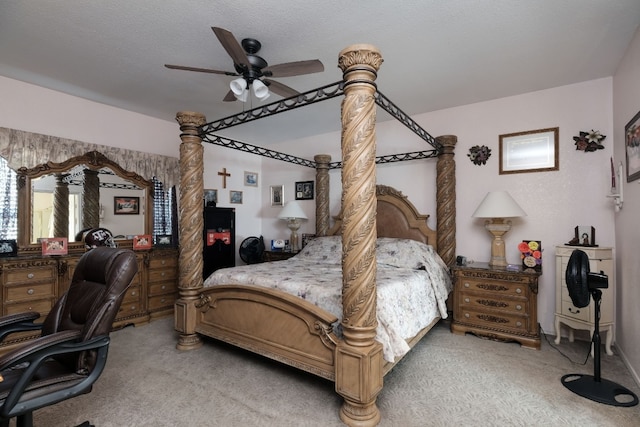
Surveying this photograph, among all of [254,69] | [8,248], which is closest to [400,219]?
[254,69]

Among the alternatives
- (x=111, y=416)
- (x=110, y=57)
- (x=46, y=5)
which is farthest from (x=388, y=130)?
(x=111, y=416)

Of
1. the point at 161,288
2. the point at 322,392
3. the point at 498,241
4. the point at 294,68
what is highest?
the point at 294,68

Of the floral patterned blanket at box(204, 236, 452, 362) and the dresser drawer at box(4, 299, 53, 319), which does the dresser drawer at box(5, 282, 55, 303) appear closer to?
the dresser drawer at box(4, 299, 53, 319)

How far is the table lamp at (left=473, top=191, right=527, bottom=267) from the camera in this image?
3309mm

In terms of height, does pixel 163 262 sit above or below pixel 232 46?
below

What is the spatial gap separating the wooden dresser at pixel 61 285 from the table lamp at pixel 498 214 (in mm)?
3938

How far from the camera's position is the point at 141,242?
4020mm

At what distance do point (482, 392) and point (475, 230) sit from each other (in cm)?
209

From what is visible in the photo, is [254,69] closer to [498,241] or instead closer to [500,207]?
[500,207]

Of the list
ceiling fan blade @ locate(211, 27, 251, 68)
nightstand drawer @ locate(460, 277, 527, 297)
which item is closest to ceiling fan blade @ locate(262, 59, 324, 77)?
ceiling fan blade @ locate(211, 27, 251, 68)

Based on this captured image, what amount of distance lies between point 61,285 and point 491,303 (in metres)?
4.51

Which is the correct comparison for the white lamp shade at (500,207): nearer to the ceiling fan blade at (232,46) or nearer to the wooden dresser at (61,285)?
the ceiling fan blade at (232,46)

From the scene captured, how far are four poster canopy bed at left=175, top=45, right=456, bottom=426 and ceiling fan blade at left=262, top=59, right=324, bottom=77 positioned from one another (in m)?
0.20

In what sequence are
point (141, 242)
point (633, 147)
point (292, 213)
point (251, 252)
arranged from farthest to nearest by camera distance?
point (251, 252)
point (292, 213)
point (141, 242)
point (633, 147)
